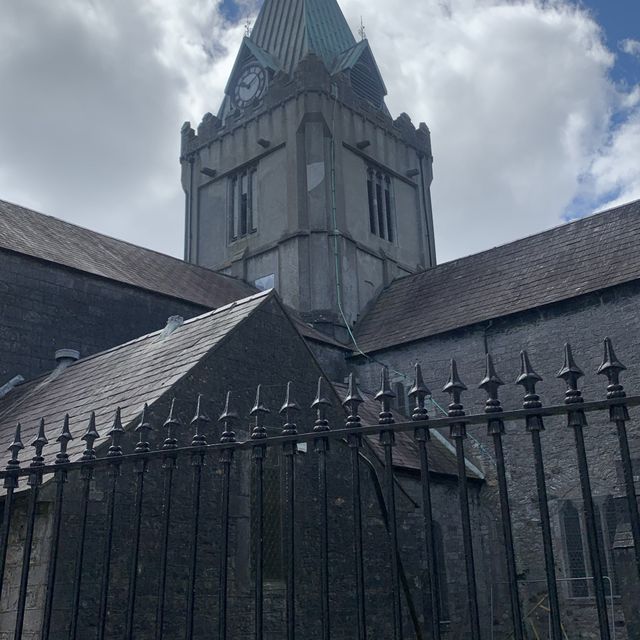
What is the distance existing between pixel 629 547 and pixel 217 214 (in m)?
18.1

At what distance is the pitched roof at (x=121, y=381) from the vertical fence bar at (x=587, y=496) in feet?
18.9

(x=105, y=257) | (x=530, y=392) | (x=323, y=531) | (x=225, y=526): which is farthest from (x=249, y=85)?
(x=530, y=392)

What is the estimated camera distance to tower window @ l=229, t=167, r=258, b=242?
86.8ft

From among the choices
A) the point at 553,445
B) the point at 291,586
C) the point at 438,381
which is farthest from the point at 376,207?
the point at 291,586

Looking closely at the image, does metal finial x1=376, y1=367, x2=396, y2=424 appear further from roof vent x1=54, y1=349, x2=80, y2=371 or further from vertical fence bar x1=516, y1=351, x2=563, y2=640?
roof vent x1=54, y1=349, x2=80, y2=371

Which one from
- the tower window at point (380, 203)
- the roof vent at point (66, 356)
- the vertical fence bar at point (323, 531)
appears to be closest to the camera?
the vertical fence bar at point (323, 531)

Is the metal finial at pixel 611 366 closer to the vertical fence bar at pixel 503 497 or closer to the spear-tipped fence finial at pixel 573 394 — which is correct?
the spear-tipped fence finial at pixel 573 394

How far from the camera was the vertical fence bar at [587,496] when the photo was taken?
328cm

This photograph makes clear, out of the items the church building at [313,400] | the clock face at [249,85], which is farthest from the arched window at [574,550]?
the clock face at [249,85]

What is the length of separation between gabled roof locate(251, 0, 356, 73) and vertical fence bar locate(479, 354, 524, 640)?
2606cm

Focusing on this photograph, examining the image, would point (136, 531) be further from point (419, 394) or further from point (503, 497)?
point (503, 497)

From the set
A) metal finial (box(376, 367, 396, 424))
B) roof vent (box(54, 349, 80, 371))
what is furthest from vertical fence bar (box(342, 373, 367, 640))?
roof vent (box(54, 349, 80, 371))

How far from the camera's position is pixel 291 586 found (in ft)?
13.0

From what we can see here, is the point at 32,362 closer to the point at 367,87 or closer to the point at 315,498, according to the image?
the point at 315,498
